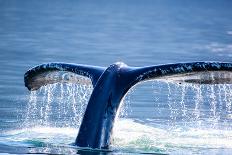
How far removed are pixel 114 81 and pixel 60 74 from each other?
100cm

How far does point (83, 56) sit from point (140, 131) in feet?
55.6

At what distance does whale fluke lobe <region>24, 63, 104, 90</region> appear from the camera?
1408 centimetres

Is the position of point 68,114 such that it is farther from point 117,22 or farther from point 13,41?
point 117,22

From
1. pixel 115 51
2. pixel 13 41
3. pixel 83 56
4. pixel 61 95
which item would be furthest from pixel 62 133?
pixel 13 41

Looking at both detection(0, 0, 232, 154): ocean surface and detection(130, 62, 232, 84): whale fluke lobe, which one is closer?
detection(130, 62, 232, 84): whale fluke lobe

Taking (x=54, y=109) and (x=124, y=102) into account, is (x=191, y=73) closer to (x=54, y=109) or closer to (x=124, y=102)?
(x=54, y=109)

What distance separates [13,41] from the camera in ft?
130

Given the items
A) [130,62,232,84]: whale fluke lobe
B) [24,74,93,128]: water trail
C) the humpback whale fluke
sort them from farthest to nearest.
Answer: [24,74,93,128]: water trail, the humpback whale fluke, [130,62,232,84]: whale fluke lobe

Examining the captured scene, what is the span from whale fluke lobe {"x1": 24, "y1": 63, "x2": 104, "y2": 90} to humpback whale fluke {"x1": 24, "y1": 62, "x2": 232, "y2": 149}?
0.05 feet

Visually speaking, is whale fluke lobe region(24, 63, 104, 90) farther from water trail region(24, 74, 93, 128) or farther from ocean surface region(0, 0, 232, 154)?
water trail region(24, 74, 93, 128)

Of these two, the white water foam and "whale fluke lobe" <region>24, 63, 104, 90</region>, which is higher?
"whale fluke lobe" <region>24, 63, 104, 90</region>

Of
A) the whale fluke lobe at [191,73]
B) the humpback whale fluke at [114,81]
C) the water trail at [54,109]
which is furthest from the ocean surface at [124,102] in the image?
the whale fluke lobe at [191,73]

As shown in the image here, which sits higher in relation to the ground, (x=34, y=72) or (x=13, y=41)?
(x=13, y=41)

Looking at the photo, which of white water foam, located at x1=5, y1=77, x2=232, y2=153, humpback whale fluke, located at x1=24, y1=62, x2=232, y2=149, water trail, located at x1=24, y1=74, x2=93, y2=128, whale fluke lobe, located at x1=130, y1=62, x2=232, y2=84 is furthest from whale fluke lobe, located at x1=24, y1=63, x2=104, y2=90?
water trail, located at x1=24, y1=74, x2=93, y2=128
